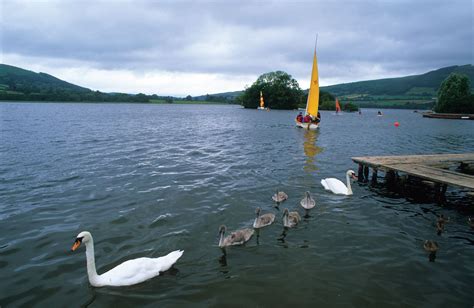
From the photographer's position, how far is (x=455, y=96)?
90562 mm

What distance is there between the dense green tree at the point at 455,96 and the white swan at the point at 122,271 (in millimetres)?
107356

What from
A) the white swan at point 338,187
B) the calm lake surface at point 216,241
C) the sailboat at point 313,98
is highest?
the sailboat at point 313,98

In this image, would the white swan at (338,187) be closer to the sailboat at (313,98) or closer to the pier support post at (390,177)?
the pier support post at (390,177)

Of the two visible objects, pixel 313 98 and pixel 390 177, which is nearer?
pixel 390 177

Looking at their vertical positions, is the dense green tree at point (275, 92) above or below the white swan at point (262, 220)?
above

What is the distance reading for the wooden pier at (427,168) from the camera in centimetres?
1170

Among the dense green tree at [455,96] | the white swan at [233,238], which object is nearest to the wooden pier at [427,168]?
the white swan at [233,238]

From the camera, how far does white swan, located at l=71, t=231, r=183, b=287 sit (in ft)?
20.9

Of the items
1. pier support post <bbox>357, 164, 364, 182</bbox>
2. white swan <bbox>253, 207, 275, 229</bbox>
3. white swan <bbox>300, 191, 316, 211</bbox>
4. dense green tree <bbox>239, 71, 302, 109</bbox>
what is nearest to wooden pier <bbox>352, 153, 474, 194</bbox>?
pier support post <bbox>357, 164, 364, 182</bbox>

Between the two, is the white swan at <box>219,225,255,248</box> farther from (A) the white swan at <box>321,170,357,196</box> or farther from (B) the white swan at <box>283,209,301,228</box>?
(A) the white swan at <box>321,170,357,196</box>

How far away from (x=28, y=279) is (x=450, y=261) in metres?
10.2

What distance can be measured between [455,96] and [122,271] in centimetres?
11082

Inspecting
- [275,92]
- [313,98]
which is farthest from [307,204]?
[275,92]

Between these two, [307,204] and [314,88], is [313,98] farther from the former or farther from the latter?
[307,204]
